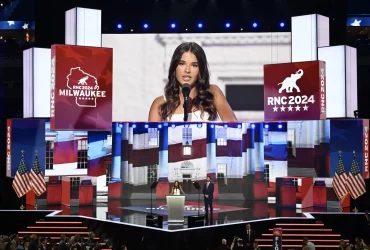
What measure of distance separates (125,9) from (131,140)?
18.3ft

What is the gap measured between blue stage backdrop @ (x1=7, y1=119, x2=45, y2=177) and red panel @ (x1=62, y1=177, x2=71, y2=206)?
128cm

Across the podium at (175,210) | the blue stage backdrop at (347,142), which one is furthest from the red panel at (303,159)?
the podium at (175,210)

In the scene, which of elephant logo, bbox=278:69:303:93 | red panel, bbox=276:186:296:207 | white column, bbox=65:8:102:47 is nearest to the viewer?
elephant logo, bbox=278:69:303:93

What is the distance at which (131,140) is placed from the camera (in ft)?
86.1

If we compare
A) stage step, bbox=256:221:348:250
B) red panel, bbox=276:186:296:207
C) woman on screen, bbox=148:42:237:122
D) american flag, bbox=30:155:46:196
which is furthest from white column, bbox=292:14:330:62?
american flag, bbox=30:155:46:196

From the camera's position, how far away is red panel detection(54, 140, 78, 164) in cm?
2422

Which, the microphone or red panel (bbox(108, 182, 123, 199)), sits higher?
the microphone

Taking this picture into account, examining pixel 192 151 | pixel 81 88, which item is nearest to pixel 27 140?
pixel 81 88

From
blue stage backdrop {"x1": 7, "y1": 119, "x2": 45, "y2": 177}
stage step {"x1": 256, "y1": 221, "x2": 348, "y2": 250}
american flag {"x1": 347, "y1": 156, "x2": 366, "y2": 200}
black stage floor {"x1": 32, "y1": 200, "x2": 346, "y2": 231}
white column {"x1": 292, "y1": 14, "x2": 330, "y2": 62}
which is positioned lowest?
stage step {"x1": 256, "y1": 221, "x2": 348, "y2": 250}

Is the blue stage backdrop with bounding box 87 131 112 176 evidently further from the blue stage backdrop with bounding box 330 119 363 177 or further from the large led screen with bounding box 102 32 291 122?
the blue stage backdrop with bounding box 330 119 363 177

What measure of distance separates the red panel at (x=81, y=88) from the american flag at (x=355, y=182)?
30.8 ft

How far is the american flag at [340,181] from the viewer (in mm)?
22797

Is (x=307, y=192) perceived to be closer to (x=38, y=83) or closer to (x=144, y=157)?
(x=144, y=157)

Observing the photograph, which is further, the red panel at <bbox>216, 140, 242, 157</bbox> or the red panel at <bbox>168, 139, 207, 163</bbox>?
the red panel at <bbox>168, 139, 207, 163</bbox>
